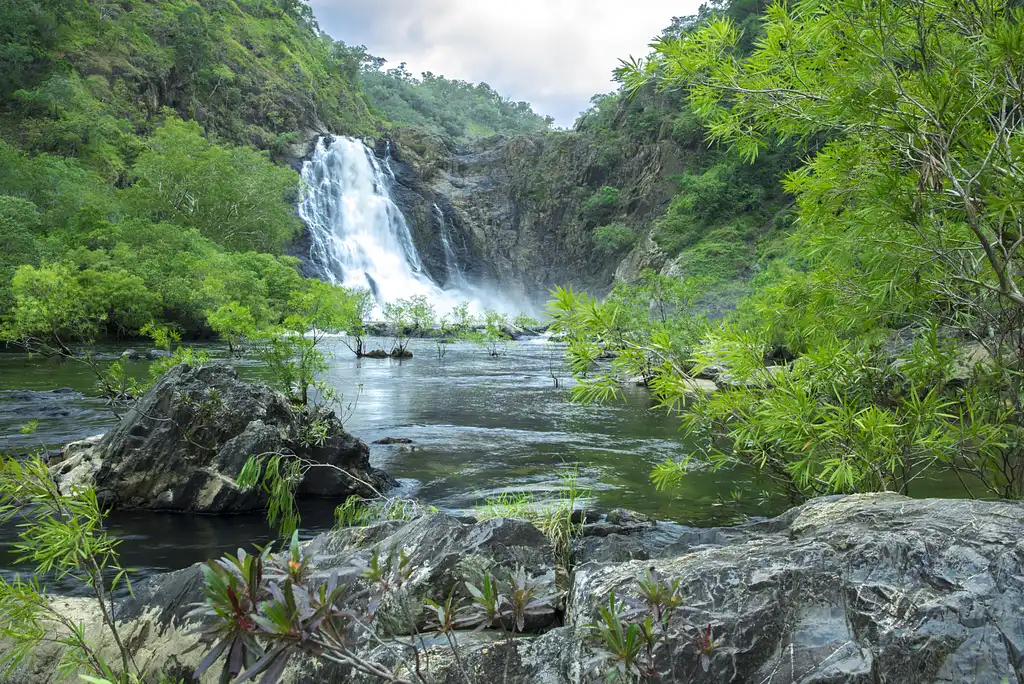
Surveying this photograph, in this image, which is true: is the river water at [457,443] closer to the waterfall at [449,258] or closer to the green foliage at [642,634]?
the green foliage at [642,634]

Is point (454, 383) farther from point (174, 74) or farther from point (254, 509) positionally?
point (174, 74)

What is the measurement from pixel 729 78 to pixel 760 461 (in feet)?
8.08

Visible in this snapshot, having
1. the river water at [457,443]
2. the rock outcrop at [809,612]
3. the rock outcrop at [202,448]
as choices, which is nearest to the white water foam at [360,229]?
the river water at [457,443]

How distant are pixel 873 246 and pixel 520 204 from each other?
5414 centimetres

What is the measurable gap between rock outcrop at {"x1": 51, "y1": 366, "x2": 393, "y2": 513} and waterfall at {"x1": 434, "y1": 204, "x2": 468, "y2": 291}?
43.3 m

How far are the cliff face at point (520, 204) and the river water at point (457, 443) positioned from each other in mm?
32879

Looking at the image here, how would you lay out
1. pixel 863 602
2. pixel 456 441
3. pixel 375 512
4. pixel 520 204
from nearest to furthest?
pixel 863 602, pixel 375 512, pixel 456 441, pixel 520 204

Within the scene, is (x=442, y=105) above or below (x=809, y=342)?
above

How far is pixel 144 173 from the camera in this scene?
108ft

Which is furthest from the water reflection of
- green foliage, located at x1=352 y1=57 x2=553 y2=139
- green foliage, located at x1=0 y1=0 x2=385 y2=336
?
green foliage, located at x1=352 y1=57 x2=553 y2=139

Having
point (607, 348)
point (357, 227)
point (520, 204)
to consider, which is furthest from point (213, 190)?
point (607, 348)

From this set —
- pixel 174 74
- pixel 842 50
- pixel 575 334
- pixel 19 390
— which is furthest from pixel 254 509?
pixel 174 74

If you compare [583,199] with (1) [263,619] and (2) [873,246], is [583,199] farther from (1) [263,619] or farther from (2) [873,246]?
(1) [263,619]

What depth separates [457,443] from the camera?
33.4 feet
